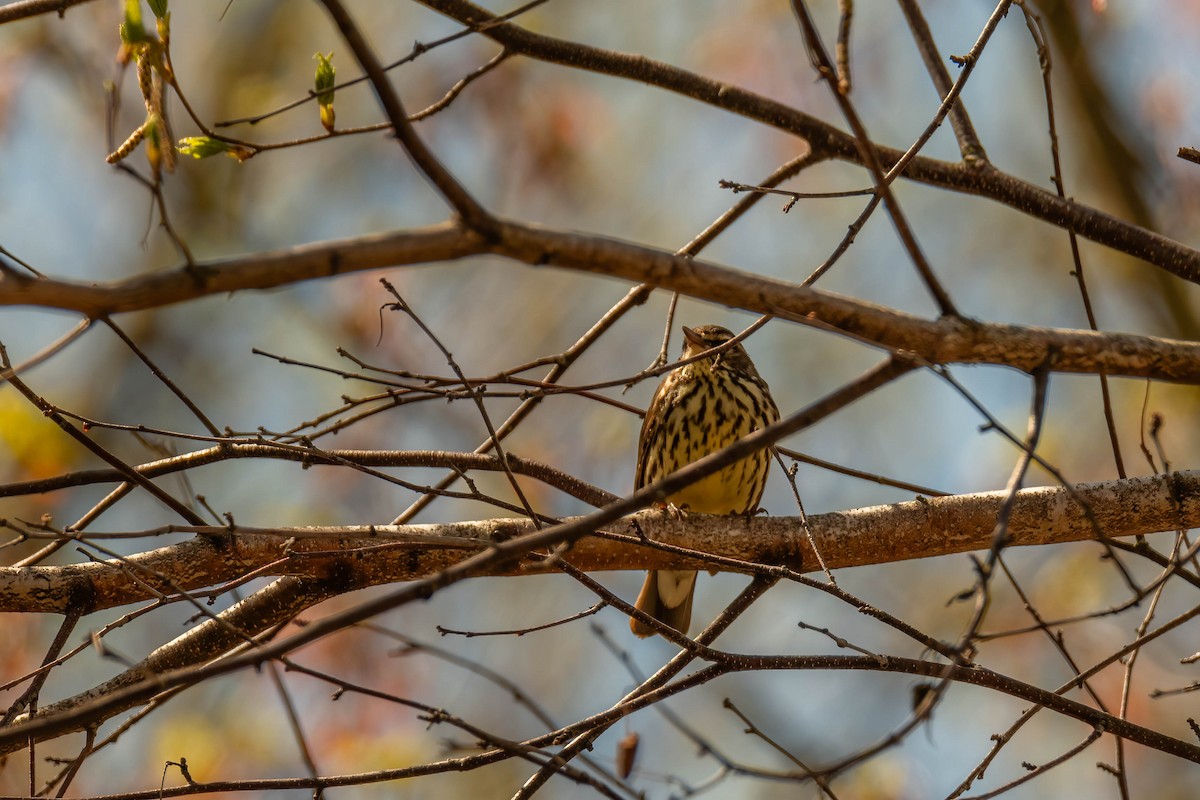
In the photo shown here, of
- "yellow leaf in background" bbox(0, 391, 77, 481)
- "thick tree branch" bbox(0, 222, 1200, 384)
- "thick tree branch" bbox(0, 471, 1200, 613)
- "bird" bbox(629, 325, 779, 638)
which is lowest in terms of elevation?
"thick tree branch" bbox(0, 222, 1200, 384)

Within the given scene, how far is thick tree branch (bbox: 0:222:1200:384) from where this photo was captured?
5.56ft

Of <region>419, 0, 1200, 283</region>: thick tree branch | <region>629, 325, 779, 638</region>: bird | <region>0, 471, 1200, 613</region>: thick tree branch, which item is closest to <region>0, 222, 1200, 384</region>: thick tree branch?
<region>0, 471, 1200, 613</region>: thick tree branch

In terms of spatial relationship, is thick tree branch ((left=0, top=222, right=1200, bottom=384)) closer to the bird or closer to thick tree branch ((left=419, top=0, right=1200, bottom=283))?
thick tree branch ((left=419, top=0, right=1200, bottom=283))

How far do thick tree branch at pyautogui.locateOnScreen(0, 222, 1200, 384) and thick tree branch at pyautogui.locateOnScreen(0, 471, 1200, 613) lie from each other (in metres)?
0.79

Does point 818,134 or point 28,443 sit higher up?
point 28,443

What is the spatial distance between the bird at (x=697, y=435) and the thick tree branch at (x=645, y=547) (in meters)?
1.41

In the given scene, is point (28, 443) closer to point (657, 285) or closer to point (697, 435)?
point (697, 435)

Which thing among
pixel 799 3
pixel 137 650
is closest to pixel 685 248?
pixel 799 3

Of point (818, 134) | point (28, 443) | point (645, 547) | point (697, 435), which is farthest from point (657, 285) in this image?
point (28, 443)

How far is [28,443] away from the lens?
6.29m

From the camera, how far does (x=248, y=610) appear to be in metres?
3.36

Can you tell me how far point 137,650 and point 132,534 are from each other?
23.5 feet

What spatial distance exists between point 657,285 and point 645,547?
1.48m

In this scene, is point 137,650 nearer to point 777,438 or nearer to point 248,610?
point 248,610
